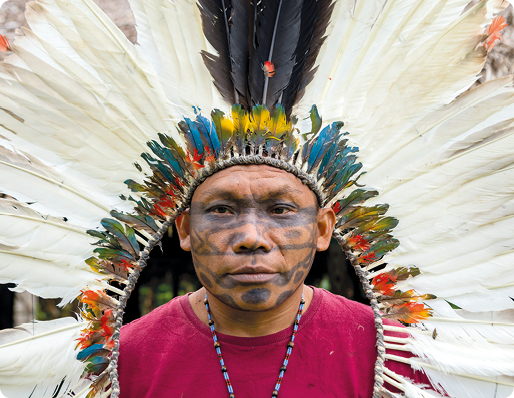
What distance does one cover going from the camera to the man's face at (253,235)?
1.71 m

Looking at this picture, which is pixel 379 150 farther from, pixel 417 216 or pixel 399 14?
pixel 399 14

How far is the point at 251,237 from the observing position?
5.47 ft

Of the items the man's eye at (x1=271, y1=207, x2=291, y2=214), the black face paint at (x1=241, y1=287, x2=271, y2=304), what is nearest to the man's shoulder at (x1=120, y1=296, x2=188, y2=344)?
the black face paint at (x1=241, y1=287, x2=271, y2=304)

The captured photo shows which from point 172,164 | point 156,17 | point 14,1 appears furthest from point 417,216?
point 14,1

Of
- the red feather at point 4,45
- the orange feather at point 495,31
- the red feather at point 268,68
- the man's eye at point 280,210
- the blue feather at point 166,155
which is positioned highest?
the orange feather at point 495,31

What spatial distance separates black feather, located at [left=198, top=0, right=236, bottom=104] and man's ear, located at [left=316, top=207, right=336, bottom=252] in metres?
0.71

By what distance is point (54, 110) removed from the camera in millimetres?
1965

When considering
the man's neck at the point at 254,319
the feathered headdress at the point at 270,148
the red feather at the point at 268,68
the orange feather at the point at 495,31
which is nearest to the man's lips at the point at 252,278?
the man's neck at the point at 254,319

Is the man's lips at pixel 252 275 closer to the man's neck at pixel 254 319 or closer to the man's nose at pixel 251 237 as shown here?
the man's nose at pixel 251 237

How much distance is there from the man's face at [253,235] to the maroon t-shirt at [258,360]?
0.31 meters

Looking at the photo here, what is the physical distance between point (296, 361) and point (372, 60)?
1504 millimetres

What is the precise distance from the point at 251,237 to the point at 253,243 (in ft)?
0.08

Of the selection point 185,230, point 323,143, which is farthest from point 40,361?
point 323,143

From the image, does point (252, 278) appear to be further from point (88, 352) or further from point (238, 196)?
point (88, 352)
